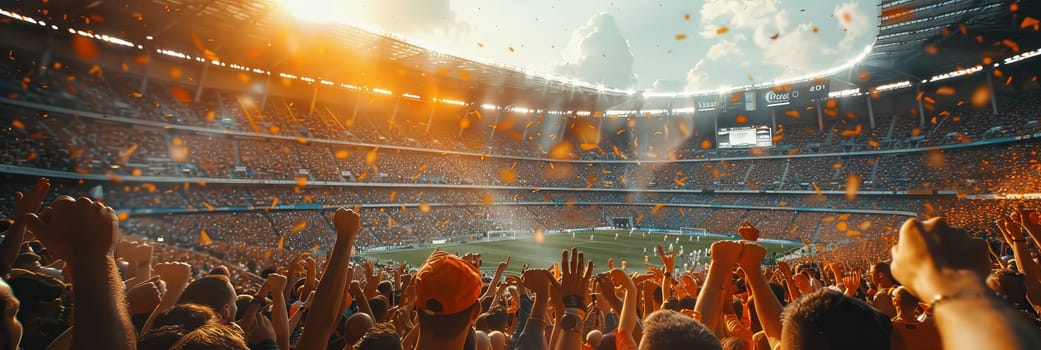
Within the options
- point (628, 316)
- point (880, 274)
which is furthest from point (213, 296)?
point (880, 274)

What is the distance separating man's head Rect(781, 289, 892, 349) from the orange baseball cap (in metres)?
1.39

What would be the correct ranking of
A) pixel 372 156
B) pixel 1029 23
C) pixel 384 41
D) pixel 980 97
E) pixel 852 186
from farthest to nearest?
pixel 372 156 → pixel 852 186 → pixel 980 97 → pixel 384 41 → pixel 1029 23

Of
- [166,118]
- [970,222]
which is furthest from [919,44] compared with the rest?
[166,118]

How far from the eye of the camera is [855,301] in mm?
1779

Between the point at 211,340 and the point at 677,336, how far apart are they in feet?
5.73

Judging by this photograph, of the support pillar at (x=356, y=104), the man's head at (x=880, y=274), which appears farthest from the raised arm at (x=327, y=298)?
the support pillar at (x=356, y=104)

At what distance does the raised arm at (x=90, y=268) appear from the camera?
157 centimetres

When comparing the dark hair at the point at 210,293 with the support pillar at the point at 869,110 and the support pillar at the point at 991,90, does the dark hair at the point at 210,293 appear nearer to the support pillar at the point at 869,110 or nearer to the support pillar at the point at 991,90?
the support pillar at the point at 991,90

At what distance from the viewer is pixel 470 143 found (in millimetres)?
54344

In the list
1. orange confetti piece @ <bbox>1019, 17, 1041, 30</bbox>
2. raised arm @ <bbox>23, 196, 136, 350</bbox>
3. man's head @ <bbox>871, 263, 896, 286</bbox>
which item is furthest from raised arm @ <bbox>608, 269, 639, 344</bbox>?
orange confetti piece @ <bbox>1019, 17, 1041, 30</bbox>

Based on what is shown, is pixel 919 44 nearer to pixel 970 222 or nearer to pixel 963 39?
pixel 963 39

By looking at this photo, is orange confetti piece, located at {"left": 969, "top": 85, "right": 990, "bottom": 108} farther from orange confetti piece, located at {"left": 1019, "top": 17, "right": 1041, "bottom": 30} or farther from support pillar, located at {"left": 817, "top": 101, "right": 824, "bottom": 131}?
support pillar, located at {"left": 817, "top": 101, "right": 824, "bottom": 131}

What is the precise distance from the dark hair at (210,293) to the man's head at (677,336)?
2728 mm

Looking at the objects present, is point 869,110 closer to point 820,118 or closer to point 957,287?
point 820,118
